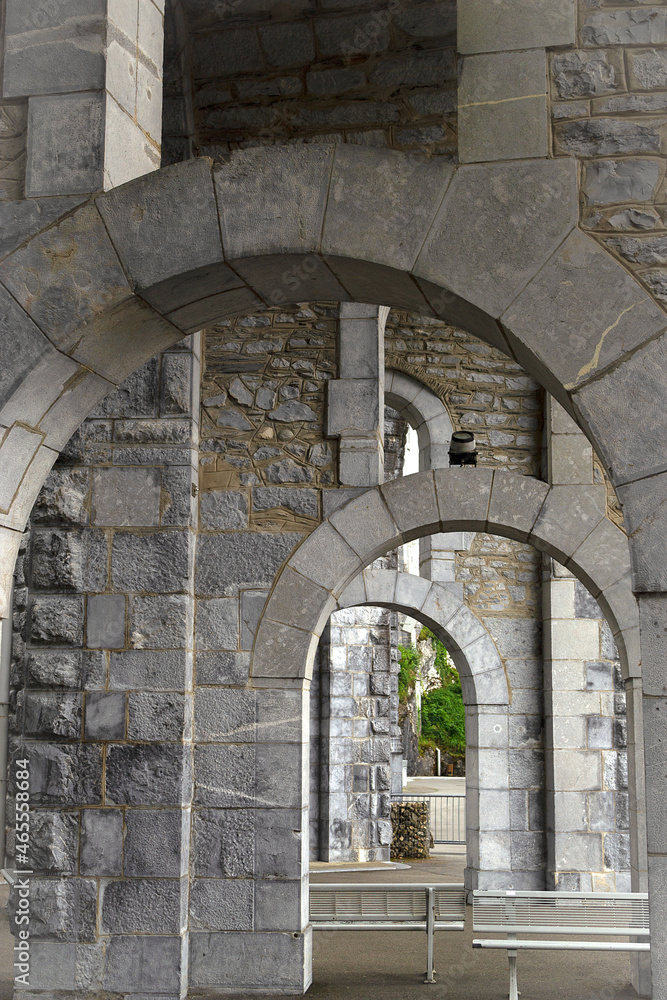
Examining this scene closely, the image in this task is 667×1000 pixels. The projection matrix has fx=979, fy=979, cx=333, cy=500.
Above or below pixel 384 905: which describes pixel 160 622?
above

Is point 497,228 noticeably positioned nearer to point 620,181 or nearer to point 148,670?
point 620,181

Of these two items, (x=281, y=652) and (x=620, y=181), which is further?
(x=281, y=652)

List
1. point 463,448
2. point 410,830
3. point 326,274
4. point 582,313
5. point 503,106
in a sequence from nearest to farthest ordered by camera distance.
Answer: point 582,313, point 503,106, point 326,274, point 463,448, point 410,830

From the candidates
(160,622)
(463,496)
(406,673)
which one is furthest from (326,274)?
(406,673)

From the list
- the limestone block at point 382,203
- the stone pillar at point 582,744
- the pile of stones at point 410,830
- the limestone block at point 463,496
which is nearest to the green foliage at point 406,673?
the pile of stones at point 410,830

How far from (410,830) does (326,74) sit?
851 cm

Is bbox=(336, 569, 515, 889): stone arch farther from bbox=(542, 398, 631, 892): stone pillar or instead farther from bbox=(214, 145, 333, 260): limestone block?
bbox=(214, 145, 333, 260): limestone block

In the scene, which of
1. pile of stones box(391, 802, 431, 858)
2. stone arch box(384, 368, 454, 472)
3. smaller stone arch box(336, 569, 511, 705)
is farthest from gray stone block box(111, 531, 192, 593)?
pile of stones box(391, 802, 431, 858)

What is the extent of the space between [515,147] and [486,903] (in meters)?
3.71

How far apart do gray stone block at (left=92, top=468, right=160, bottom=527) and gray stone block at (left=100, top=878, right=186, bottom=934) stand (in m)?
1.75

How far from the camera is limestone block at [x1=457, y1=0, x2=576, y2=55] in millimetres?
2682

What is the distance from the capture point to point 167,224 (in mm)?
2824

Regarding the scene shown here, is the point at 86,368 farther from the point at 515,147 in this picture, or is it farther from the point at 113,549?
the point at 113,549

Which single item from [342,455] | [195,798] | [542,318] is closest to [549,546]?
[342,455]
